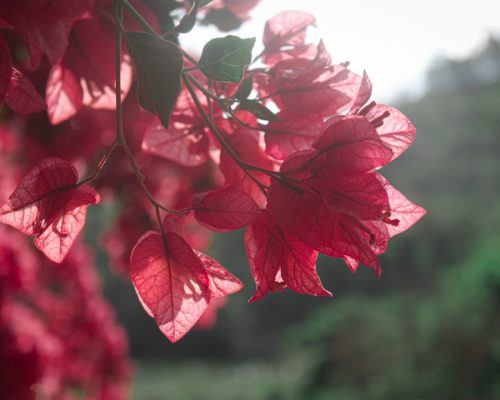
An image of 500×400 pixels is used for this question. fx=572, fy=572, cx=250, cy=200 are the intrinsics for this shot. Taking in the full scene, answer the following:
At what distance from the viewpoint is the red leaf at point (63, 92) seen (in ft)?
1.55

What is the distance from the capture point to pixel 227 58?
14.3 inches

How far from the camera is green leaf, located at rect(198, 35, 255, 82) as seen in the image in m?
0.36

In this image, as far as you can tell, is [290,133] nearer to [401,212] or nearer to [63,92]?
[401,212]

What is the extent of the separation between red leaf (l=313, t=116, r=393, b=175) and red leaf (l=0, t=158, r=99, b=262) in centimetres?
14

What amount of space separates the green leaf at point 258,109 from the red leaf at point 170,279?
94 millimetres

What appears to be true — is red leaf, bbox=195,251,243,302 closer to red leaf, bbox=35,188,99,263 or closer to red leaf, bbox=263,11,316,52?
red leaf, bbox=35,188,99,263

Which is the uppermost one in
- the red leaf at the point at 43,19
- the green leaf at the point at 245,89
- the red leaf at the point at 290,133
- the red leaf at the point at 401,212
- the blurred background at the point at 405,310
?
the red leaf at the point at 43,19

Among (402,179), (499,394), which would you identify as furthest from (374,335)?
(402,179)

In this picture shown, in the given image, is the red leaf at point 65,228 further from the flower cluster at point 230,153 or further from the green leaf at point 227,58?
the green leaf at point 227,58

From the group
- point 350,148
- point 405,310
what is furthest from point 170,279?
point 405,310

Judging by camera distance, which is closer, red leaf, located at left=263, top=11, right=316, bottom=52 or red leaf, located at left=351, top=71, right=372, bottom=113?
red leaf, located at left=351, top=71, right=372, bottom=113

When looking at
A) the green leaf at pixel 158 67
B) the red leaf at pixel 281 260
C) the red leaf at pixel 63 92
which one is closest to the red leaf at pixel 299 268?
the red leaf at pixel 281 260

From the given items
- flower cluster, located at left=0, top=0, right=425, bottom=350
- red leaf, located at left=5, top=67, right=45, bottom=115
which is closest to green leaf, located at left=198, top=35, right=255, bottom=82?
flower cluster, located at left=0, top=0, right=425, bottom=350

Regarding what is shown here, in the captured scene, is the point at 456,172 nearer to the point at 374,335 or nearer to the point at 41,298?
the point at 374,335
